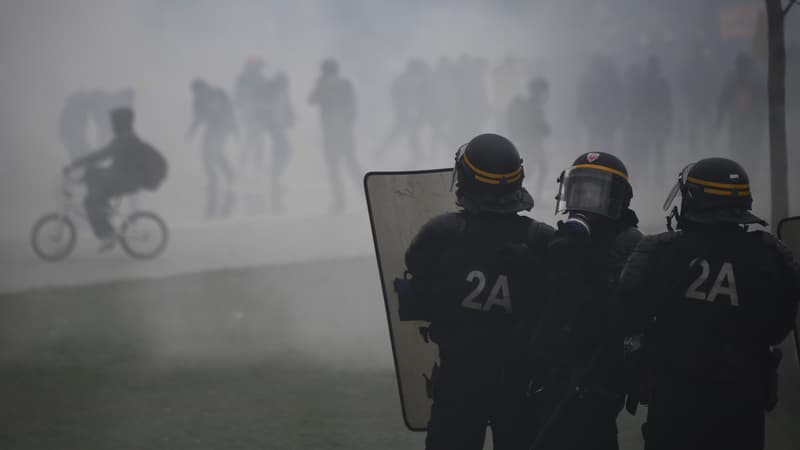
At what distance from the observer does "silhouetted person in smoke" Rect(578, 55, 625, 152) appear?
32.8ft

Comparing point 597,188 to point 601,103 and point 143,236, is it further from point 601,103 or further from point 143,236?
point 601,103

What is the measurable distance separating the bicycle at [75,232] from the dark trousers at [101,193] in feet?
0.35

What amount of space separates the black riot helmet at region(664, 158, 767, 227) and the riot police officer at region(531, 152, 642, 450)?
0.82 feet

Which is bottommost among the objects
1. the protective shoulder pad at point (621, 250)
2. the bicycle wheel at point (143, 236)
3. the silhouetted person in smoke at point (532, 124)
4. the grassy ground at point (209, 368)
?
the grassy ground at point (209, 368)

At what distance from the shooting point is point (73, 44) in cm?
1080

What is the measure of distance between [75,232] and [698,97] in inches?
281

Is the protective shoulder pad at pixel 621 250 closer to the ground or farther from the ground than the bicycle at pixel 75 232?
farther from the ground

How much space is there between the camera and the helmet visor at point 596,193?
284cm

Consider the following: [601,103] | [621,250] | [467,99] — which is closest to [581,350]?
[621,250]

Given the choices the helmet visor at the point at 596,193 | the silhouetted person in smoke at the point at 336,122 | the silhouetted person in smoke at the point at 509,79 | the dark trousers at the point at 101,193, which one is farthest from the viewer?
the silhouetted person in smoke at the point at 336,122

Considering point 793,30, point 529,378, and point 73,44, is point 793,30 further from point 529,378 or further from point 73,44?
point 73,44

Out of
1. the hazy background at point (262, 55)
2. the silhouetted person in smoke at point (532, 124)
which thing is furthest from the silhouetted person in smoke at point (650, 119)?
the silhouetted person in smoke at point (532, 124)

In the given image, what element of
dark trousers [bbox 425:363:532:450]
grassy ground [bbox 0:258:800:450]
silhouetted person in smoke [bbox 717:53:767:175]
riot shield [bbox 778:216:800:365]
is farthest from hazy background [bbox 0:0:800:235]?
dark trousers [bbox 425:363:532:450]

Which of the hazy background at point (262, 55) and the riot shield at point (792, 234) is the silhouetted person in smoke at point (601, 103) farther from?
the riot shield at point (792, 234)
